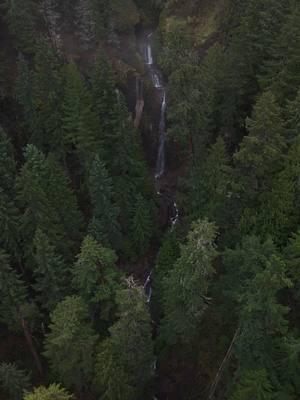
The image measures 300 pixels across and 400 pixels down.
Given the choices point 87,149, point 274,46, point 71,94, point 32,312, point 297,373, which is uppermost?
point 274,46

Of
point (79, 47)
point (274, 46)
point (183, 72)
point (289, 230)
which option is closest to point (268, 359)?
point (289, 230)

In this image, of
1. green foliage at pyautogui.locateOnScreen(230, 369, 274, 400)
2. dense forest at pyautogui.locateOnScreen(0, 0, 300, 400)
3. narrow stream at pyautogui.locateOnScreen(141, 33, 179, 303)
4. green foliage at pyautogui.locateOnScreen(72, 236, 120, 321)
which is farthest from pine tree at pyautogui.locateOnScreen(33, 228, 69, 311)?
green foliage at pyautogui.locateOnScreen(230, 369, 274, 400)

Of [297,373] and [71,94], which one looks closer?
[297,373]

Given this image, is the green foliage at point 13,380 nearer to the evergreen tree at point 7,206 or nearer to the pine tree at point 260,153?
the evergreen tree at point 7,206

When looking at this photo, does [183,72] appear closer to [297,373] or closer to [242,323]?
[242,323]

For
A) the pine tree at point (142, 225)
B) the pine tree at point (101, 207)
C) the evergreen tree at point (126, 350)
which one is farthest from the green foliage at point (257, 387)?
the pine tree at point (142, 225)

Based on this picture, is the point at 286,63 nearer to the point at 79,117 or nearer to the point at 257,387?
the point at 79,117

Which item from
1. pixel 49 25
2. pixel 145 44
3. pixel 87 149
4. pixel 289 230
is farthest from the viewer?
pixel 145 44
